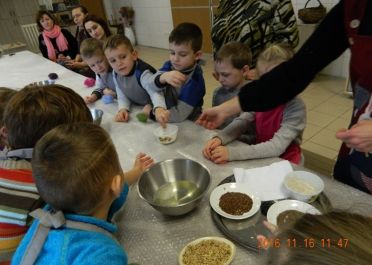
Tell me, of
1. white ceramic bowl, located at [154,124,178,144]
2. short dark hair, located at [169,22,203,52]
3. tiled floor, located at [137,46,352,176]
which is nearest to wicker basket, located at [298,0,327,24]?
tiled floor, located at [137,46,352,176]

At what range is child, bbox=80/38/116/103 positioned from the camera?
1.83 m

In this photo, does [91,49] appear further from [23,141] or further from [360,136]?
[360,136]

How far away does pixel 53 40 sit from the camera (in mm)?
3424

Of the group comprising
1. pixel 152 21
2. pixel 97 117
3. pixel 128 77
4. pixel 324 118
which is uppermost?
pixel 128 77

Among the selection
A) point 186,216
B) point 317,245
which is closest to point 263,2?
point 186,216

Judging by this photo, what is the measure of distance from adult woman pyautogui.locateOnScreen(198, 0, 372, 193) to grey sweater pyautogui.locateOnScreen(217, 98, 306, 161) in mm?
142

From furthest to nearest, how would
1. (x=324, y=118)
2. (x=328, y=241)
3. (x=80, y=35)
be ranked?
1. (x=80, y=35)
2. (x=324, y=118)
3. (x=328, y=241)

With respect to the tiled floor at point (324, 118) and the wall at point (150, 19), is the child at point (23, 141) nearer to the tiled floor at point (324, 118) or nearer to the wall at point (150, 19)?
the tiled floor at point (324, 118)

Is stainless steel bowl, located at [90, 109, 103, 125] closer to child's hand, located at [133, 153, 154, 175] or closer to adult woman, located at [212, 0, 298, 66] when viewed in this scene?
child's hand, located at [133, 153, 154, 175]

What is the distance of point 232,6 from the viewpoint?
182 centimetres

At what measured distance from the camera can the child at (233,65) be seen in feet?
4.89

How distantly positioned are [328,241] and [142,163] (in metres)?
0.81

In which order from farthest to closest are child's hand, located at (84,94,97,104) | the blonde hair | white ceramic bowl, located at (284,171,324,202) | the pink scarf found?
the pink scarf, child's hand, located at (84,94,97,104), white ceramic bowl, located at (284,171,324,202), the blonde hair

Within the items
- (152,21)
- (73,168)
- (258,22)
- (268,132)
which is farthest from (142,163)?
(152,21)
